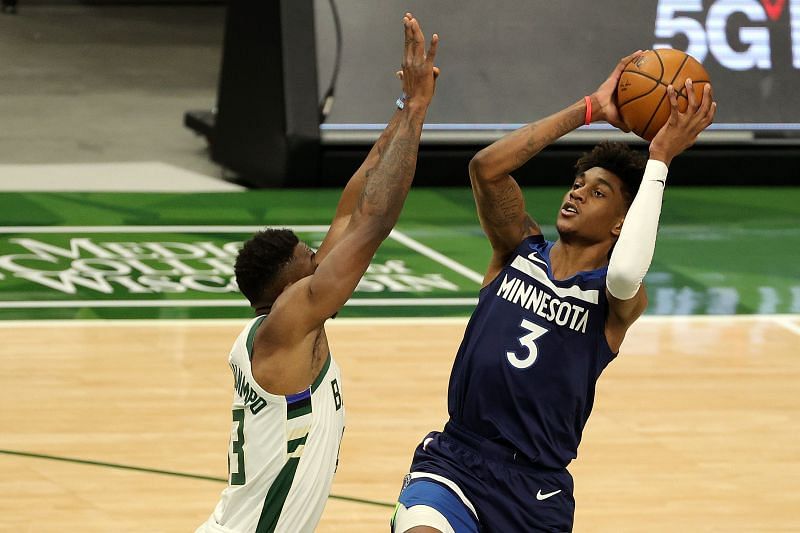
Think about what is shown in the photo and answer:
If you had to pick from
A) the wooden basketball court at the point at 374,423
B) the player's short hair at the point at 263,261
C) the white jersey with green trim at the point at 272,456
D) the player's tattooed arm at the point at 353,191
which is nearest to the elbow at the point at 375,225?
the player's tattooed arm at the point at 353,191

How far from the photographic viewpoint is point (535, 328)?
464cm

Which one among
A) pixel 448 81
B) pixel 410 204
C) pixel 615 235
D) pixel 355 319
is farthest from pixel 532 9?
pixel 615 235

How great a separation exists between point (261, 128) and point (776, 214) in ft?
14.5

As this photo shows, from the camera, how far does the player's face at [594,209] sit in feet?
15.5

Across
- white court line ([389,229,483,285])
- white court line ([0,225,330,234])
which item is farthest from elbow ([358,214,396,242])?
white court line ([0,225,330,234])

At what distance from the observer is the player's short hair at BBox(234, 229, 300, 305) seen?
4426 mm

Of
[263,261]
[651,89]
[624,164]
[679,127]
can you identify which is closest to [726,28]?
[624,164]

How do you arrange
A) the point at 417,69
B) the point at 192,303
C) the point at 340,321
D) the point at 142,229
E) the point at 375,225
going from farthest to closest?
the point at 142,229
the point at 192,303
the point at 340,321
the point at 375,225
the point at 417,69

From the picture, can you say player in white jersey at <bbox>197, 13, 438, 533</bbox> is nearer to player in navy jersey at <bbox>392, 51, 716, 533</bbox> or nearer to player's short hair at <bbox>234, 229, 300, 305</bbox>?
player's short hair at <bbox>234, 229, 300, 305</bbox>

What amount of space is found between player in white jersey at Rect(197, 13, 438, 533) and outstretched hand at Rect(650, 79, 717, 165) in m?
0.75

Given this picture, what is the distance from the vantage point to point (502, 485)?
4578 mm

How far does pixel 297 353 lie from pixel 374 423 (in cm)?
325

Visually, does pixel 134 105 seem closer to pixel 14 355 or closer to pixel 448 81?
pixel 448 81

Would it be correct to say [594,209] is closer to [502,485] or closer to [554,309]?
[554,309]
